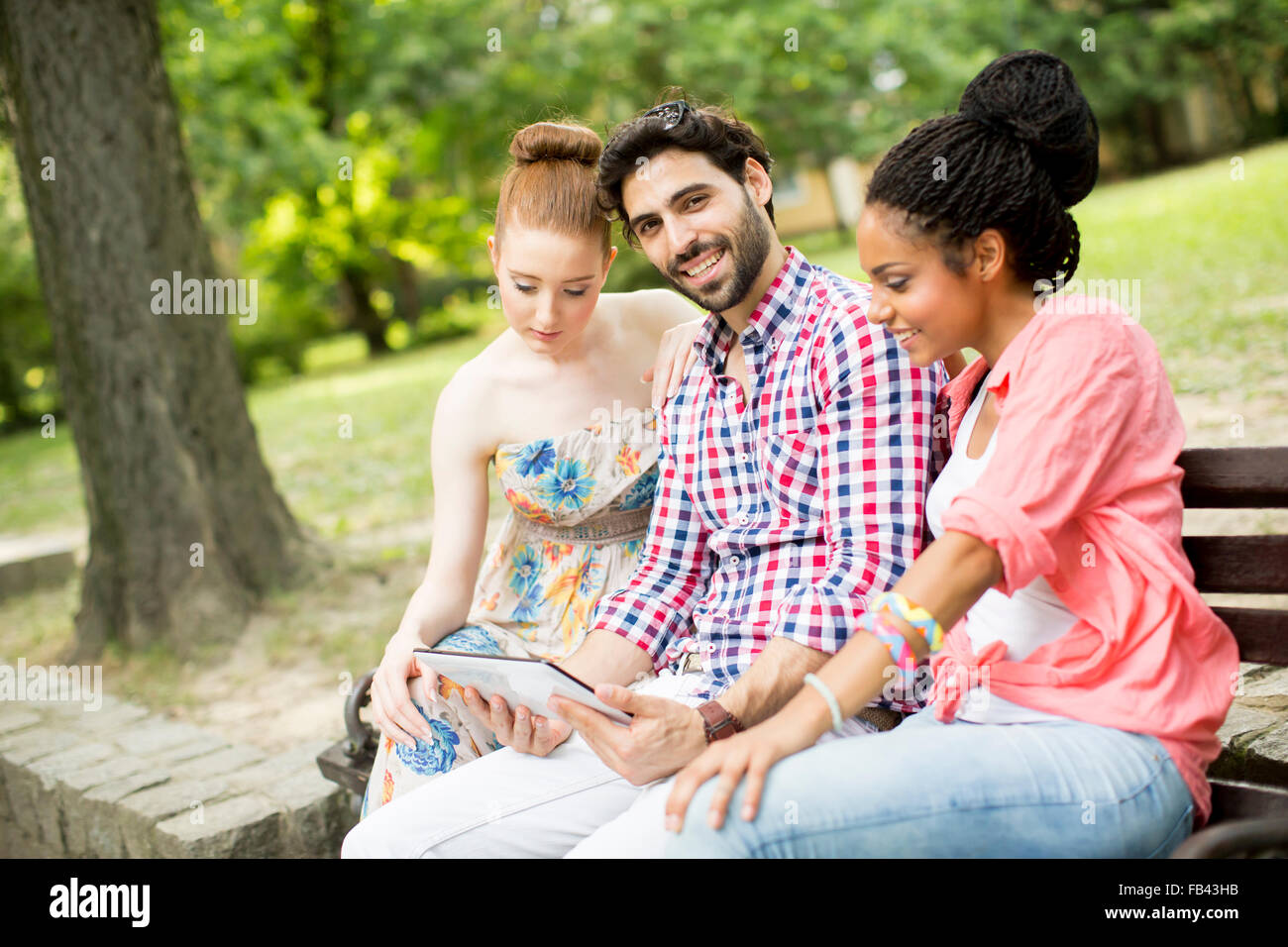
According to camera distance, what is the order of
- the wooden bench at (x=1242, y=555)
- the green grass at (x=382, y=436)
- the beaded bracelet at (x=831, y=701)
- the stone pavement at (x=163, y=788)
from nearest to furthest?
1. the beaded bracelet at (x=831, y=701)
2. the wooden bench at (x=1242, y=555)
3. the stone pavement at (x=163, y=788)
4. the green grass at (x=382, y=436)

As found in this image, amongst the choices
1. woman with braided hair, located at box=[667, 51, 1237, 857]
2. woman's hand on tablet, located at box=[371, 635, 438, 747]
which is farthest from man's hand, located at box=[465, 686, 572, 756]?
woman with braided hair, located at box=[667, 51, 1237, 857]

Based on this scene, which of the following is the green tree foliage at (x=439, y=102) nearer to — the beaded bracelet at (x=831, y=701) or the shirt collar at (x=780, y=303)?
the shirt collar at (x=780, y=303)

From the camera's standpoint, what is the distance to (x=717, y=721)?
83.7 inches

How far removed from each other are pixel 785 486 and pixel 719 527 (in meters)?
0.23

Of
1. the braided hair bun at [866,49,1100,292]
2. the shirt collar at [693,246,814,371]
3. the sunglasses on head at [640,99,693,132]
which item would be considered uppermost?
the sunglasses on head at [640,99,693,132]

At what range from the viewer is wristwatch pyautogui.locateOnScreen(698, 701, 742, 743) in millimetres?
2117

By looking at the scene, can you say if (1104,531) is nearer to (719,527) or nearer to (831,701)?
(831,701)

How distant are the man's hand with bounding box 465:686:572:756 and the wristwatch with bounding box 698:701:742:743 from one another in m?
0.36

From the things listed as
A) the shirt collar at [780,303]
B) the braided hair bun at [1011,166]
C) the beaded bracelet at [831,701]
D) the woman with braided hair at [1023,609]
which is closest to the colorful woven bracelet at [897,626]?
the woman with braided hair at [1023,609]

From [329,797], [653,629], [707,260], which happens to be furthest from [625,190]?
[329,797]

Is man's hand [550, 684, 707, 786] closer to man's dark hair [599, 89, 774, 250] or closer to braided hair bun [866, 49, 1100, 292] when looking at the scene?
braided hair bun [866, 49, 1100, 292]

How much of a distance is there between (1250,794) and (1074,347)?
2.61 feet

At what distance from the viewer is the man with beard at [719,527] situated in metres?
2.22

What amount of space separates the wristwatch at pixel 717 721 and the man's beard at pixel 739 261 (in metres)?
0.89
